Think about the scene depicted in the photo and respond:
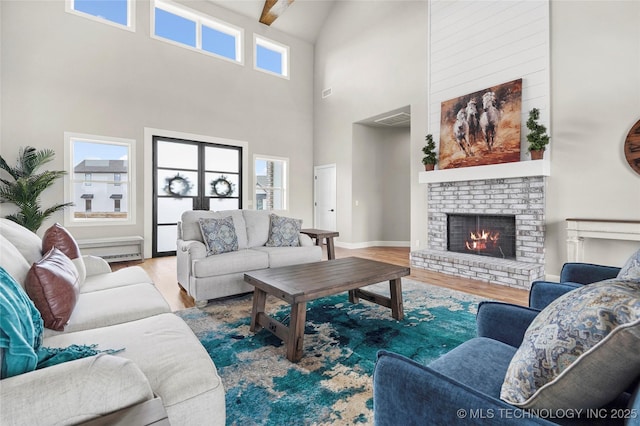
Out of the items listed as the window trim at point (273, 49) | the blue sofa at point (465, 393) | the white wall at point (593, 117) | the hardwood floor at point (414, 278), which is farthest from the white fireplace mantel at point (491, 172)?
the window trim at point (273, 49)

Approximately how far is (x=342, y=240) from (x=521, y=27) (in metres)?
4.88

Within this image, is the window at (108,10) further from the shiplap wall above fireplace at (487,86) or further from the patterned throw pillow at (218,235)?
the shiplap wall above fireplace at (487,86)

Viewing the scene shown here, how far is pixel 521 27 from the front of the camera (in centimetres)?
411

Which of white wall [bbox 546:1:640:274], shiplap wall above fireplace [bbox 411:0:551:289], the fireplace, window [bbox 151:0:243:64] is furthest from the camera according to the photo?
window [bbox 151:0:243:64]

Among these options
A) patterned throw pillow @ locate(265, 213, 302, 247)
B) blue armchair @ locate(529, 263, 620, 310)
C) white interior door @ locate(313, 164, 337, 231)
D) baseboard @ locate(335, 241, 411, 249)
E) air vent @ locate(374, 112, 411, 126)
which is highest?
air vent @ locate(374, 112, 411, 126)

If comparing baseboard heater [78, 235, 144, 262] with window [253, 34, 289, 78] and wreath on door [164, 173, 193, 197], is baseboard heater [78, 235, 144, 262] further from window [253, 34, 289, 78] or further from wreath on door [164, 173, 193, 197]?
window [253, 34, 289, 78]

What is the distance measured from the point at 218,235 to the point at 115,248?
3.03m

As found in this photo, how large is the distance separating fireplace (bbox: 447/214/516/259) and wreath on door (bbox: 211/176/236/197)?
450cm

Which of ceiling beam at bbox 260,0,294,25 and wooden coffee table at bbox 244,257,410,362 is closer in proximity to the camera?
wooden coffee table at bbox 244,257,410,362

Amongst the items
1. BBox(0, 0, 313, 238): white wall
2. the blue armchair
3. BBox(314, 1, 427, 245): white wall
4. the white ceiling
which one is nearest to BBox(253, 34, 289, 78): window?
BBox(0, 0, 313, 238): white wall

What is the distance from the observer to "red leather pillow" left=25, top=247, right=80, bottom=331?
1340mm

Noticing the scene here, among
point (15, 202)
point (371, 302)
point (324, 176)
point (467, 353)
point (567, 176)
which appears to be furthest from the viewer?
point (324, 176)

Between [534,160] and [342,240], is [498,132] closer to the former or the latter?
[534,160]

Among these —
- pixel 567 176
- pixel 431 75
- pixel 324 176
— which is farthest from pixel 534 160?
pixel 324 176
